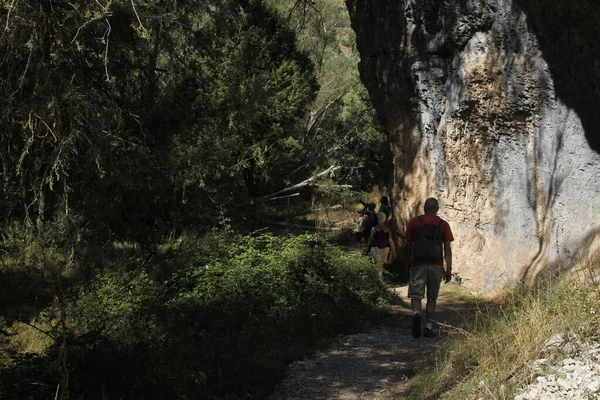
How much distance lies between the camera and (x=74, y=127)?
594 centimetres

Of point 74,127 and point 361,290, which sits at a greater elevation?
point 74,127

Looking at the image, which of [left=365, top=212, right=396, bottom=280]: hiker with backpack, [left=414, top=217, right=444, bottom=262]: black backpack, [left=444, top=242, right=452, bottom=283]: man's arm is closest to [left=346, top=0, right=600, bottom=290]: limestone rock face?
[left=365, top=212, right=396, bottom=280]: hiker with backpack

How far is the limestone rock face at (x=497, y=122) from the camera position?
394 inches

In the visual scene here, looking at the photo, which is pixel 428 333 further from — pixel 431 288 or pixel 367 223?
pixel 367 223

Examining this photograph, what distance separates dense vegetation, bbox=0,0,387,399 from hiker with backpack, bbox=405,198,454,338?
1249 mm

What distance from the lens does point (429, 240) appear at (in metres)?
8.08

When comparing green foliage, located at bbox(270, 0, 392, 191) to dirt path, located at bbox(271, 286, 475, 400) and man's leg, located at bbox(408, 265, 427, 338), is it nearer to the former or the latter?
dirt path, located at bbox(271, 286, 475, 400)

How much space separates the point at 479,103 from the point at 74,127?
7348mm

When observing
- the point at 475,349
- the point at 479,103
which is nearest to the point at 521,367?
the point at 475,349

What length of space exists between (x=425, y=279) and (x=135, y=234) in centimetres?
441

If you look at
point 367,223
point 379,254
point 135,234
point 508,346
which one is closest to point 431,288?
point 508,346

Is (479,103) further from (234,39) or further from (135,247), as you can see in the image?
(234,39)

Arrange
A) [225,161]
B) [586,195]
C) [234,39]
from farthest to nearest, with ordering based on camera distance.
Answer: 1. [234,39]
2. [225,161]
3. [586,195]

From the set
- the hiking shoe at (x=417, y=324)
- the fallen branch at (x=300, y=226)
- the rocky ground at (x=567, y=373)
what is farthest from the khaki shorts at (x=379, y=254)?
the fallen branch at (x=300, y=226)
